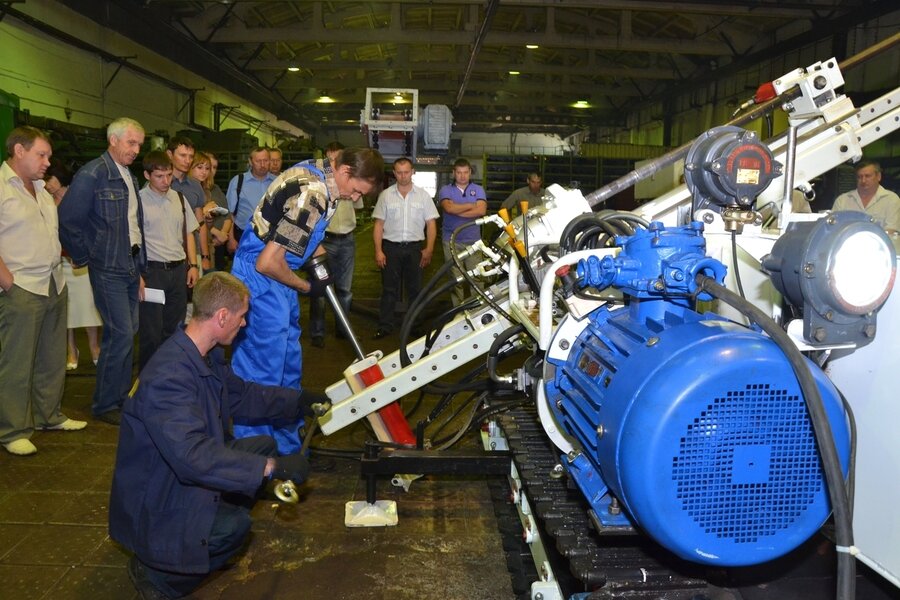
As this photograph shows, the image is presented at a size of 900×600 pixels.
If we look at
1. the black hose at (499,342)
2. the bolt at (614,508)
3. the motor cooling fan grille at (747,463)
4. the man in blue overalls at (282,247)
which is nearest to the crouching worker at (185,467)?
the man in blue overalls at (282,247)

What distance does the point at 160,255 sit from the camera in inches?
184

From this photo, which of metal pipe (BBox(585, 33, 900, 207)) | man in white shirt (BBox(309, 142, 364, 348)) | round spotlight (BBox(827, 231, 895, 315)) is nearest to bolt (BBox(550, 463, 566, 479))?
round spotlight (BBox(827, 231, 895, 315))

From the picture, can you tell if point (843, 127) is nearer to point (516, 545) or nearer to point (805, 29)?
point (516, 545)

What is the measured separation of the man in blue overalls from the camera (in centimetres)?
324

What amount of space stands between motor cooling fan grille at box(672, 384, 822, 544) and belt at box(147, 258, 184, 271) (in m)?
3.94

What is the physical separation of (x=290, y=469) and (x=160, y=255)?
2.82 meters

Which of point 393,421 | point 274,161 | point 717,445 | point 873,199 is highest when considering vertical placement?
point 274,161

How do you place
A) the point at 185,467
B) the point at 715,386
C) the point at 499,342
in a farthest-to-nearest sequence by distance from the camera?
the point at 499,342 → the point at 185,467 → the point at 715,386

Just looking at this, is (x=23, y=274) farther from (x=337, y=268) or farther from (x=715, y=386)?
(x=715, y=386)

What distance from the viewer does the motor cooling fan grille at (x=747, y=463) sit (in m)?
1.55

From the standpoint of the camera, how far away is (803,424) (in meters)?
1.58

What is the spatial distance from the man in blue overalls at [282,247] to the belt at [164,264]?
1454mm

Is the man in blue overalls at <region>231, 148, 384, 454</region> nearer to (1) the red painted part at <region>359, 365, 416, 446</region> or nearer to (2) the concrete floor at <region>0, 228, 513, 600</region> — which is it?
(1) the red painted part at <region>359, 365, 416, 446</region>

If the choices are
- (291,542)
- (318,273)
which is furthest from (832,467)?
(318,273)
